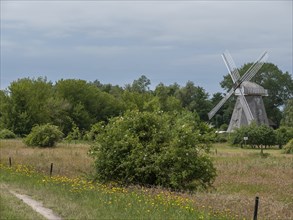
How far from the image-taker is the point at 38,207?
13.8 meters

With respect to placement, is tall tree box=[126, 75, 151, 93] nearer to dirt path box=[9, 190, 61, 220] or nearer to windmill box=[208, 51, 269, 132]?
windmill box=[208, 51, 269, 132]

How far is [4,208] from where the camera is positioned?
12.9 metres

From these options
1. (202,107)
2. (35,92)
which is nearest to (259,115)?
(202,107)

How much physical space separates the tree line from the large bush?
135 feet

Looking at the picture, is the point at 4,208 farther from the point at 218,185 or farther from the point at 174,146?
the point at 218,185

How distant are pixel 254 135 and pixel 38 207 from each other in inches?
2812

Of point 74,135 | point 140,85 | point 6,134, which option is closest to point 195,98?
point 140,85

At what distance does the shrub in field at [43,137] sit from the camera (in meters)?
56.2

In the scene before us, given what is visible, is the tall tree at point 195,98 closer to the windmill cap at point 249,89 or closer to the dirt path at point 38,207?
the windmill cap at point 249,89

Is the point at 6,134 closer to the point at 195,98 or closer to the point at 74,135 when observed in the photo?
the point at 74,135

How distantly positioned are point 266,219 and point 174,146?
7.03m

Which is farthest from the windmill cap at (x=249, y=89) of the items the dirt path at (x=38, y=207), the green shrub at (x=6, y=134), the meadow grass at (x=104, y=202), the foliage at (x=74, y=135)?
the dirt path at (x=38, y=207)

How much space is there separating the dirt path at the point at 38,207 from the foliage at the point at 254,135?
69235 mm

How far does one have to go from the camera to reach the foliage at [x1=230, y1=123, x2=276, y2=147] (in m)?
82.8
